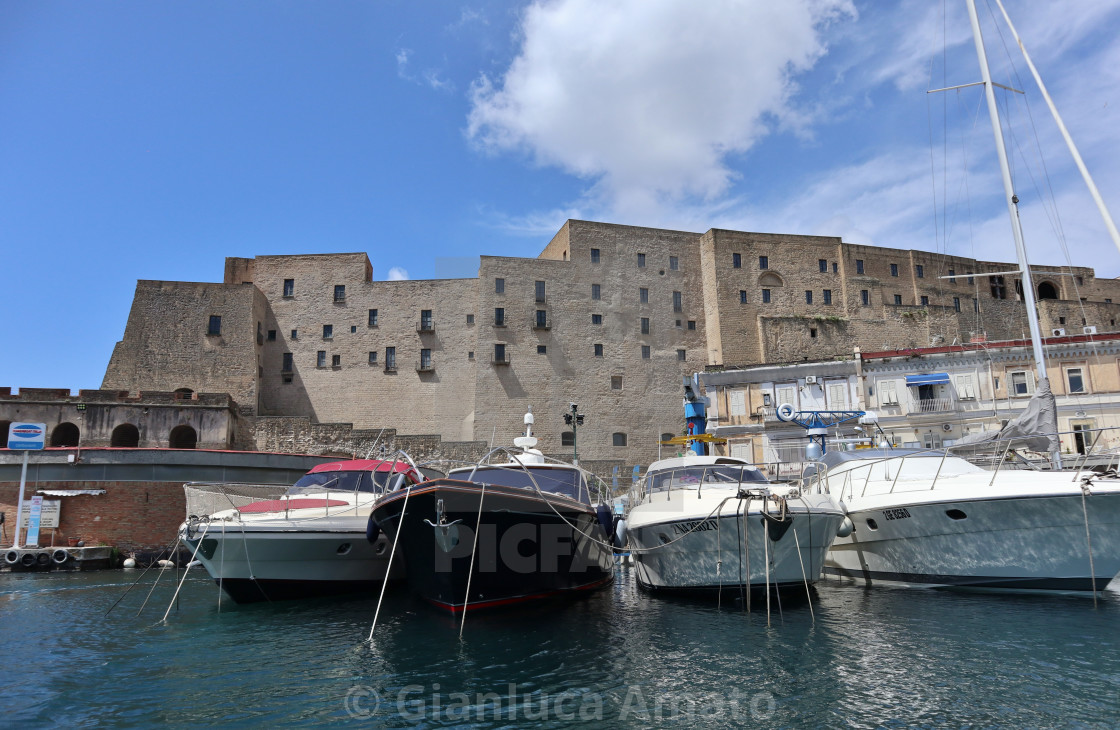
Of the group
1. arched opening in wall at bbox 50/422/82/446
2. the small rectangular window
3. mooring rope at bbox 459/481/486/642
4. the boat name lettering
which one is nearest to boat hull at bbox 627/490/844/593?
the boat name lettering

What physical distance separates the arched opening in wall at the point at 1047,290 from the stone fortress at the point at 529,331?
7858 mm

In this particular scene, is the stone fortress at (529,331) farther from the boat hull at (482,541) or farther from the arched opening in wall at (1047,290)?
the boat hull at (482,541)

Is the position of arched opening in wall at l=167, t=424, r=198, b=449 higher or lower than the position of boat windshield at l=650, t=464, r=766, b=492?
higher

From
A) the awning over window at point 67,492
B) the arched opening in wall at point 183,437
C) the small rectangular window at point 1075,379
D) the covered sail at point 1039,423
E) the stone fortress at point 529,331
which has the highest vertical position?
the stone fortress at point 529,331

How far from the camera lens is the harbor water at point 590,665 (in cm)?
716

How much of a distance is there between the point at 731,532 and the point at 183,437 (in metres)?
31.3

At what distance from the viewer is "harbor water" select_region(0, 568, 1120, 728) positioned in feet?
23.5

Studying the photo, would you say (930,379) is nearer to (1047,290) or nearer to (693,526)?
(693,526)

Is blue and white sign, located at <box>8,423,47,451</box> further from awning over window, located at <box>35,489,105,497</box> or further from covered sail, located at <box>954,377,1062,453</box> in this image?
covered sail, located at <box>954,377,1062,453</box>

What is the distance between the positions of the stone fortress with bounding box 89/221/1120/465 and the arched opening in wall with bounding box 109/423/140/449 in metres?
5.16

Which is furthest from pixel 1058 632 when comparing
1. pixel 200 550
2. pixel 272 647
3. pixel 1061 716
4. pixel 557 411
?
pixel 557 411

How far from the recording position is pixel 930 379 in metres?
31.9

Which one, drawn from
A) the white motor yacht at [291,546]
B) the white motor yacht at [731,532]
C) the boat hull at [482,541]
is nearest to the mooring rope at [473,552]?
the boat hull at [482,541]

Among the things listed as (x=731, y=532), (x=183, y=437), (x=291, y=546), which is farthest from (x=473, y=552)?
(x=183, y=437)
